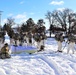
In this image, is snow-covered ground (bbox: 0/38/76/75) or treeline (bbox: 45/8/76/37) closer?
snow-covered ground (bbox: 0/38/76/75)

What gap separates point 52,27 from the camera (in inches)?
2365

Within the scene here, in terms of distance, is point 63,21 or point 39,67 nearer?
point 39,67

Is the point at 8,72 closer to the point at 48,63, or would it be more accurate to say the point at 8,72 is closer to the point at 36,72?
the point at 36,72

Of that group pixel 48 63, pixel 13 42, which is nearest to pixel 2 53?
pixel 48 63

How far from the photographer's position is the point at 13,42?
24938 millimetres

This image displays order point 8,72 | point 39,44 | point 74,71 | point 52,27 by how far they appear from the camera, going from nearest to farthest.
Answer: point 8,72, point 74,71, point 39,44, point 52,27

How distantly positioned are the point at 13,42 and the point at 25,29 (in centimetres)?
491

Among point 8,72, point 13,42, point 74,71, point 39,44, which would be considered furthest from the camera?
point 13,42

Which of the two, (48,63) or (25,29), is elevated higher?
(25,29)

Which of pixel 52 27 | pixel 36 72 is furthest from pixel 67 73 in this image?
pixel 52 27

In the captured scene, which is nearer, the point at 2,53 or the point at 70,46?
the point at 2,53

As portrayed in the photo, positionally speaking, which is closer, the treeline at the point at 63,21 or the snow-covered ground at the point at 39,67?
the snow-covered ground at the point at 39,67

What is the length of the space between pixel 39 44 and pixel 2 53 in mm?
7716

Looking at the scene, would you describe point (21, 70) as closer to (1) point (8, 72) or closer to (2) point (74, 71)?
(1) point (8, 72)
